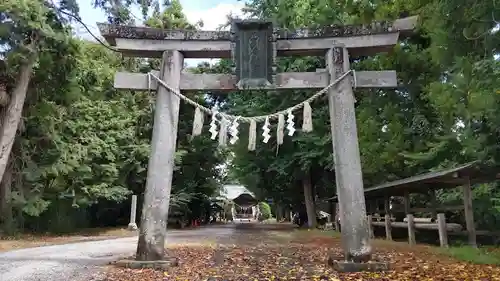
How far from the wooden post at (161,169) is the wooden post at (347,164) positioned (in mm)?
3067

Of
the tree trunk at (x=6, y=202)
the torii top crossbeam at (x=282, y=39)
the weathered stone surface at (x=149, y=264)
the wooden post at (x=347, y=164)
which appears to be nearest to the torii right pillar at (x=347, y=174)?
the wooden post at (x=347, y=164)

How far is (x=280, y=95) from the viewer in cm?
1983

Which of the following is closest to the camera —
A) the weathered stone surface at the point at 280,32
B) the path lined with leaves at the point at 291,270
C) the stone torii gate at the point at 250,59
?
the path lined with leaves at the point at 291,270

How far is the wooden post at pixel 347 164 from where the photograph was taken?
7.29 meters

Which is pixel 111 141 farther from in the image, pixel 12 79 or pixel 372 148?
pixel 372 148

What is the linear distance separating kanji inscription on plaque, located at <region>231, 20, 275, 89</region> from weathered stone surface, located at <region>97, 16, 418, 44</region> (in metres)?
0.23

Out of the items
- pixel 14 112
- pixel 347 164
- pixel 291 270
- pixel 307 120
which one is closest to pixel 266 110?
pixel 14 112

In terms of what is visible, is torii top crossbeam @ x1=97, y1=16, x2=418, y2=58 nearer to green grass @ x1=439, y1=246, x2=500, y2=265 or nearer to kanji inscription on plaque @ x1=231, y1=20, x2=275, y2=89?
kanji inscription on plaque @ x1=231, y1=20, x2=275, y2=89

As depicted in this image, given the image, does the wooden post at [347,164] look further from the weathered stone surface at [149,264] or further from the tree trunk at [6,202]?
the tree trunk at [6,202]

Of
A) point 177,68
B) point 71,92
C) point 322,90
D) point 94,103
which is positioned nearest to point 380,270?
point 322,90

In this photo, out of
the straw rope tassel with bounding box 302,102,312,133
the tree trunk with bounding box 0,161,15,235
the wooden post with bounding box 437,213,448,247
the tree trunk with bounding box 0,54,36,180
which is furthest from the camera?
the tree trunk with bounding box 0,161,15,235

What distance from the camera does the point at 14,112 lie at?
14.0m

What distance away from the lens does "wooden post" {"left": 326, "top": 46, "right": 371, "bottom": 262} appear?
23.9 ft

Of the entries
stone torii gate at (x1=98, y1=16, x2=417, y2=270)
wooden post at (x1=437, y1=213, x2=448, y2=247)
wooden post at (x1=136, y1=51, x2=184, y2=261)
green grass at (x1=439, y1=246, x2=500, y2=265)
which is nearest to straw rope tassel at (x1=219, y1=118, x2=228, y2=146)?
stone torii gate at (x1=98, y1=16, x2=417, y2=270)
